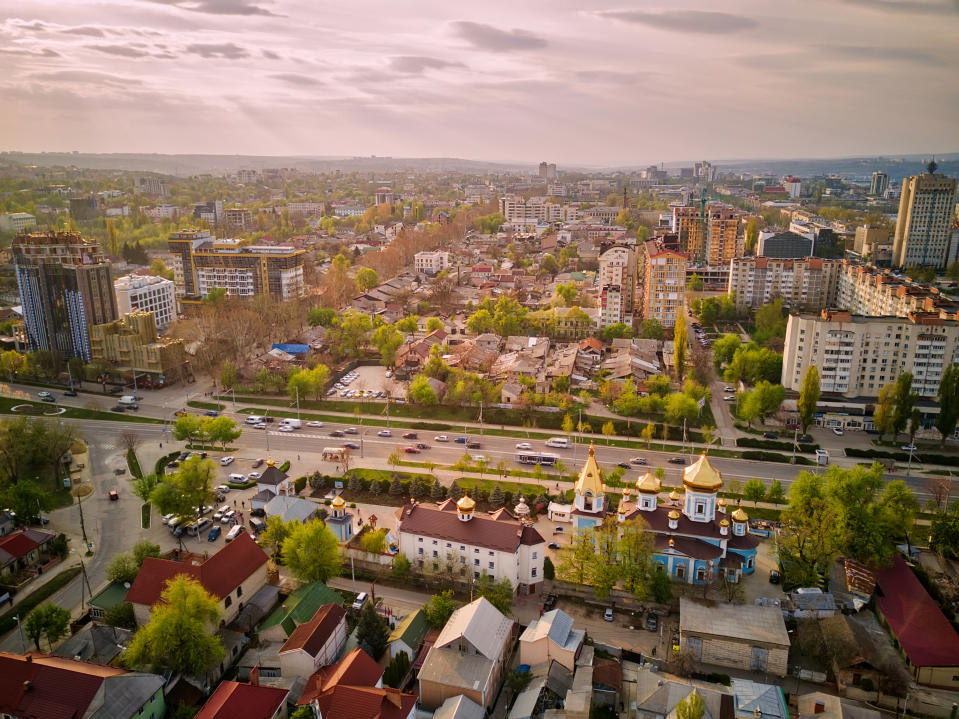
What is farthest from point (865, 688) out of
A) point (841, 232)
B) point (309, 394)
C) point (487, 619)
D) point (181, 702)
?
point (841, 232)

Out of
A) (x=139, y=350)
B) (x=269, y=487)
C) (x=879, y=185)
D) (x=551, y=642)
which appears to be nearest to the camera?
(x=551, y=642)

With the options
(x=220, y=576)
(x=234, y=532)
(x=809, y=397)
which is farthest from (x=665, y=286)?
(x=220, y=576)

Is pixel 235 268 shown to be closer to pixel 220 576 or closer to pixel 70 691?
pixel 220 576

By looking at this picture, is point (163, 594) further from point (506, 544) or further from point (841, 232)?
point (841, 232)

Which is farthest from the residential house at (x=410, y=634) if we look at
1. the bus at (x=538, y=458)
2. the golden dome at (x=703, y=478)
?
the bus at (x=538, y=458)

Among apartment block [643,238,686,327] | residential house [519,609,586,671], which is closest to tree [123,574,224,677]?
residential house [519,609,586,671]

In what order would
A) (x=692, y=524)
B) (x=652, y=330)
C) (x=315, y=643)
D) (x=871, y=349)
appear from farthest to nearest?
(x=652, y=330) → (x=871, y=349) → (x=692, y=524) → (x=315, y=643)

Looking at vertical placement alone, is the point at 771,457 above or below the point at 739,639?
above

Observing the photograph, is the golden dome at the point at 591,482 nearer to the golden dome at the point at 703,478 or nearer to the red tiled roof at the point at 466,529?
the red tiled roof at the point at 466,529
